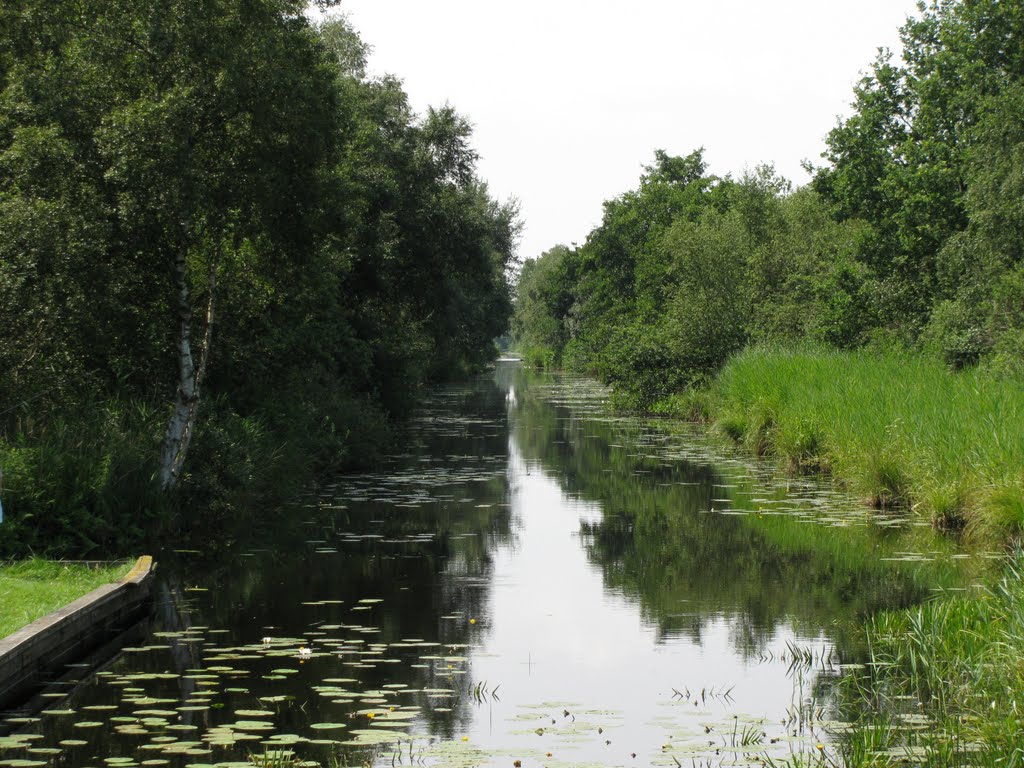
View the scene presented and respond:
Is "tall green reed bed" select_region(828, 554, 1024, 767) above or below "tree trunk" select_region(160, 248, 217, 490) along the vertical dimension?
below

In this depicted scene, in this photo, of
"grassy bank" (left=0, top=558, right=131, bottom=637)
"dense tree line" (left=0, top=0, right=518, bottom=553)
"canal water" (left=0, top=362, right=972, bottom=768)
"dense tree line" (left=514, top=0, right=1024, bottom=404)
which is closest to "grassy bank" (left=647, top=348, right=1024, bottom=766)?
"canal water" (left=0, top=362, right=972, bottom=768)

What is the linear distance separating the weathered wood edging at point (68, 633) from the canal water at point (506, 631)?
32 cm

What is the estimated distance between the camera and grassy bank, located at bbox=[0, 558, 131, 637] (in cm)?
991

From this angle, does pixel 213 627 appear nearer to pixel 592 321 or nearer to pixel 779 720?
pixel 779 720

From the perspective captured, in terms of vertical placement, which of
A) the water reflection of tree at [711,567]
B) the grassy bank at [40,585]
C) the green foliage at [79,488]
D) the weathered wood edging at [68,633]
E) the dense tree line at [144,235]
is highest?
the dense tree line at [144,235]

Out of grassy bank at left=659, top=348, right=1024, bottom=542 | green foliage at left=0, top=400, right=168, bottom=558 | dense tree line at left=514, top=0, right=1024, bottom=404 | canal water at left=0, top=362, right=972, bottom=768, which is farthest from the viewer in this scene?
dense tree line at left=514, top=0, right=1024, bottom=404

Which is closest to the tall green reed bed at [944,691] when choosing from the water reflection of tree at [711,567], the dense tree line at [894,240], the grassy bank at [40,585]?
the water reflection of tree at [711,567]

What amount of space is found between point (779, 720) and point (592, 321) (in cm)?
6647

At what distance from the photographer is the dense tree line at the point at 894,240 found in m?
27.0

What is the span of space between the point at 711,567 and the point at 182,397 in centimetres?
776

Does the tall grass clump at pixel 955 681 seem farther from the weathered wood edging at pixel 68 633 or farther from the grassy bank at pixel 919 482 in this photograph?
the weathered wood edging at pixel 68 633

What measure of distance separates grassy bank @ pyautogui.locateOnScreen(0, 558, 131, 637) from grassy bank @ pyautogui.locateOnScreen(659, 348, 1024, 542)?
1072 centimetres

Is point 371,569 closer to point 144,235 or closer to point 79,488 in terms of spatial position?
point 79,488

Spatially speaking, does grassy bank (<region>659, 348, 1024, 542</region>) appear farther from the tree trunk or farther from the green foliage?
the green foliage
